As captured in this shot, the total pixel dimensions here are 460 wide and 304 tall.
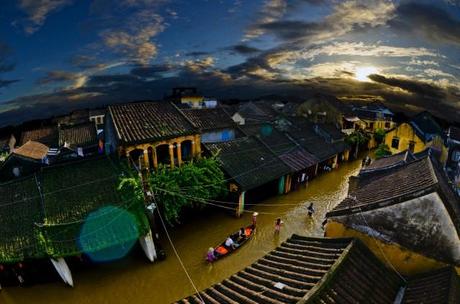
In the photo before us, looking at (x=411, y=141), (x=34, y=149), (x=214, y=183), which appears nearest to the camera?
(x=214, y=183)

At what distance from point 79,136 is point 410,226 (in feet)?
98.6

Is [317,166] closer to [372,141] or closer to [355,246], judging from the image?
[372,141]

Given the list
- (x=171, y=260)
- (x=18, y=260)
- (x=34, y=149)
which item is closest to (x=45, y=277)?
(x=18, y=260)

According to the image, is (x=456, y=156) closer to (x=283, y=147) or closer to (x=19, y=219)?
(x=283, y=147)

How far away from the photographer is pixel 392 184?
527 inches

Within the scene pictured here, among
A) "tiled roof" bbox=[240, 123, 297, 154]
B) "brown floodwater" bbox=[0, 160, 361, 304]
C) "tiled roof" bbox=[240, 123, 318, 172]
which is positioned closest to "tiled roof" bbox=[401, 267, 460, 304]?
"brown floodwater" bbox=[0, 160, 361, 304]

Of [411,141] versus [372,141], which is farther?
[372,141]

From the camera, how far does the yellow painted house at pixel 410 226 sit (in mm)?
9430

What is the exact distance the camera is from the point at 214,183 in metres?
19.2

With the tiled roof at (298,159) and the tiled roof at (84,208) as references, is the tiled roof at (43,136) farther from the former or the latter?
the tiled roof at (298,159)

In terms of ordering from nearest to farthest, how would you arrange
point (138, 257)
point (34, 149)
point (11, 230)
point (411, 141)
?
point (11, 230) → point (138, 257) → point (34, 149) → point (411, 141)

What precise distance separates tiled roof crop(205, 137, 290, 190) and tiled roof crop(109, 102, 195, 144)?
327cm

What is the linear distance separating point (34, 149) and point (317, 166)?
96.5 feet

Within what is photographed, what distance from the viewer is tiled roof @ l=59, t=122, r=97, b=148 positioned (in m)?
27.8
